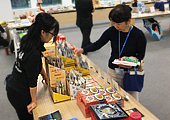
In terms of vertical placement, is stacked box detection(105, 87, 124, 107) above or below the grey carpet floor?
above

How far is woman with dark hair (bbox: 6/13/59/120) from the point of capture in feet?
4.91

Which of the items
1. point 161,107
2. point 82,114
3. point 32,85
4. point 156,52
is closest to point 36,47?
point 32,85

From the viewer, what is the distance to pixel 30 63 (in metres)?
1.48

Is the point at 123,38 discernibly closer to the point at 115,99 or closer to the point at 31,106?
the point at 115,99

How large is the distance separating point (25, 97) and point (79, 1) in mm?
3530

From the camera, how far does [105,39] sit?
2152mm

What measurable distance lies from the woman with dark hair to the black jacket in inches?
129

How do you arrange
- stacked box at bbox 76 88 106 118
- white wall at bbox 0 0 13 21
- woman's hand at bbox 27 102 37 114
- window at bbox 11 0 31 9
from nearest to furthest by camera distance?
stacked box at bbox 76 88 106 118 → woman's hand at bbox 27 102 37 114 → white wall at bbox 0 0 13 21 → window at bbox 11 0 31 9

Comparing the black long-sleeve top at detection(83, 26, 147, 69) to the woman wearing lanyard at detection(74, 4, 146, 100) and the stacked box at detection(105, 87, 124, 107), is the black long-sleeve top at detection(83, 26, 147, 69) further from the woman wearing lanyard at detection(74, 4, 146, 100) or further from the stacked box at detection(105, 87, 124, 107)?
the stacked box at detection(105, 87, 124, 107)

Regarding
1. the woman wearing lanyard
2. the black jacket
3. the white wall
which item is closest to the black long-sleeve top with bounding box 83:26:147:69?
the woman wearing lanyard

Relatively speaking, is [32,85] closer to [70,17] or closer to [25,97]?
[25,97]

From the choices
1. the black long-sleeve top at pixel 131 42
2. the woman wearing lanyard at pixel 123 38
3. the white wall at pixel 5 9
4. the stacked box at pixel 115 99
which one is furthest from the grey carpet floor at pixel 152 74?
the white wall at pixel 5 9

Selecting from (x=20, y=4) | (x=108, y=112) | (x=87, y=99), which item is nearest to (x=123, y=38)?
(x=87, y=99)

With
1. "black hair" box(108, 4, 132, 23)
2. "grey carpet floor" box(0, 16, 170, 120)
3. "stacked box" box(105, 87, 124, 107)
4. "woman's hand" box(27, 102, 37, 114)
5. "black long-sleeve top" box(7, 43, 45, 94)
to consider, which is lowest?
"grey carpet floor" box(0, 16, 170, 120)
